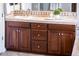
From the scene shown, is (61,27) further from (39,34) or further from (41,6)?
(41,6)

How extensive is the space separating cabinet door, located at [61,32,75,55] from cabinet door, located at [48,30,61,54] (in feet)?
0.26

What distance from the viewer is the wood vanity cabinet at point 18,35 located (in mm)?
3656

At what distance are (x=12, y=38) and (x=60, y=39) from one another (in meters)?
0.88

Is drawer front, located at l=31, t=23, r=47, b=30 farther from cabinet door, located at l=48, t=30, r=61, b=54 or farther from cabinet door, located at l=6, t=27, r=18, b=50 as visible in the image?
cabinet door, located at l=6, t=27, r=18, b=50

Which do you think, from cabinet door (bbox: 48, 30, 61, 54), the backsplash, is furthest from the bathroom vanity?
the backsplash

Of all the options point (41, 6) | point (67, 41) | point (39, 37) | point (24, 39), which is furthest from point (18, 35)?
point (67, 41)

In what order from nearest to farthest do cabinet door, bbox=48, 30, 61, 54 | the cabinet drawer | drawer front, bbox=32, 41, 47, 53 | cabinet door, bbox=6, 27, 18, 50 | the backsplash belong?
the cabinet drawer → cabinet door, bbox=48, 30, 61, 54 → drawer front, bbox=32, 41, 47, 53 → cabinet door, bbox=6, 27, 18, 50 → the backsplash

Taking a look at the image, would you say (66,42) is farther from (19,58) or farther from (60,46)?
(19,58)

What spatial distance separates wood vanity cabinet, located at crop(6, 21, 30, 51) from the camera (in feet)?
12.0

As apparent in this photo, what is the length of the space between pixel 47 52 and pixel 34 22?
552 mm

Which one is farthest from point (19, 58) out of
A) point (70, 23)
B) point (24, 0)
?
point (70, 23)

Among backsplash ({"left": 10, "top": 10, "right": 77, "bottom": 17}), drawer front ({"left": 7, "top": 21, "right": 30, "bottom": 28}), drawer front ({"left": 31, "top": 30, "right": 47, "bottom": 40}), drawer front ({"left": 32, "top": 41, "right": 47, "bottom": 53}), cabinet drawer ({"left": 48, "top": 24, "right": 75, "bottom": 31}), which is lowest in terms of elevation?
drawer front ({"left": 32, "top": 41, "right": 47, "bottom": 53})

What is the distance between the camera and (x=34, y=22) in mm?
3561

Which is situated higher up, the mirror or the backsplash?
the mirror
